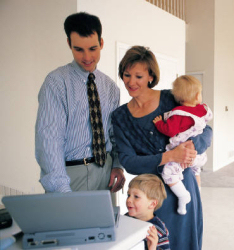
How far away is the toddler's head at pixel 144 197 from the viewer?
4.96 feet

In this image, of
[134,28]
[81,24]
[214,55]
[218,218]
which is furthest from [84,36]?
[214,55]

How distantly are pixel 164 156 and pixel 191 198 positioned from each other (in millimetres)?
324

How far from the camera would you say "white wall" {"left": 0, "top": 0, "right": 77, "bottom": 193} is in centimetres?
306

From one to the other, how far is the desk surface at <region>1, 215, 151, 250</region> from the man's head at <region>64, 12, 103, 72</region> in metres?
0.93

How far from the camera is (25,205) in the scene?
0.81 metres

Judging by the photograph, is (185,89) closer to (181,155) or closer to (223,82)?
(181,155)

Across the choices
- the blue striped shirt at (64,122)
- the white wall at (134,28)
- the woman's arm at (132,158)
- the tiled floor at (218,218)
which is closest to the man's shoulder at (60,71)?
the blue striped shirt at (64,122)

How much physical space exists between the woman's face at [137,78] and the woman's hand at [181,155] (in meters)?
0.38

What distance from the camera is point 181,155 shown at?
1.52 metres

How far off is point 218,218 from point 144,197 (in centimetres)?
255

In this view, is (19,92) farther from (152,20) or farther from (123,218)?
(123,218)

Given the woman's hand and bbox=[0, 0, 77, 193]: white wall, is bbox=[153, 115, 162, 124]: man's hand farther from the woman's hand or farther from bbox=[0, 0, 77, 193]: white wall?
bbox=[0, 0, 77, 193]: white wall

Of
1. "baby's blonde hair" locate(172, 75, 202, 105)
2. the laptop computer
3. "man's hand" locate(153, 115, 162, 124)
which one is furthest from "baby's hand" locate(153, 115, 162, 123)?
the laptop computer

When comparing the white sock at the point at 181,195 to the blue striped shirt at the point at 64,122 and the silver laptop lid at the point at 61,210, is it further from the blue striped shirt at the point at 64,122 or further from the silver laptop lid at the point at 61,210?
the silver laptop lid at the point at 61,210
